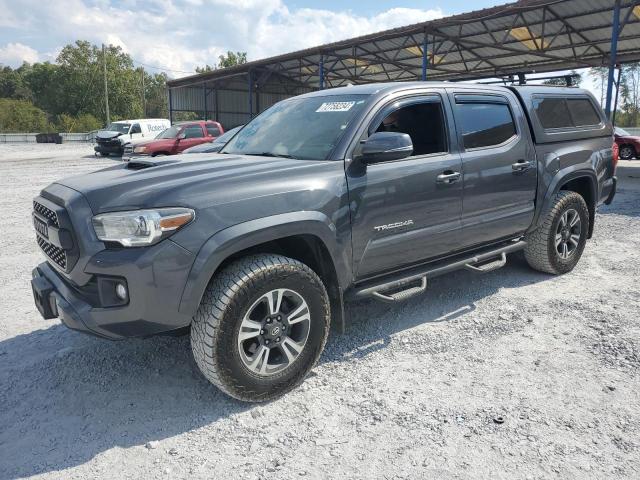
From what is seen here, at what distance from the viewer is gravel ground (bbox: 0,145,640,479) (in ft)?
7.78

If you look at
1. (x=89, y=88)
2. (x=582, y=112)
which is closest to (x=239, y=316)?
(x=582, y=112)

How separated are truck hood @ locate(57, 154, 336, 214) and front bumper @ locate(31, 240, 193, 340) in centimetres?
27

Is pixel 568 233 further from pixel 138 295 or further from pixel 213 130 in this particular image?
pixel 213 130

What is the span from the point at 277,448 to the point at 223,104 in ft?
128

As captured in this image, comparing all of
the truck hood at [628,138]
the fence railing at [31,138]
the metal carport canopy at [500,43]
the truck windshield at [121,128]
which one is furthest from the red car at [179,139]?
the fence railing at [31,138]

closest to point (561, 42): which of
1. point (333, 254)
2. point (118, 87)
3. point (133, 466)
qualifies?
point (333, 254)

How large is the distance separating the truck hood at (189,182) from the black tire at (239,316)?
41 cm

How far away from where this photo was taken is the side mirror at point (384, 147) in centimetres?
307

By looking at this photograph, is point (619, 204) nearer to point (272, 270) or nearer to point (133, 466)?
point (272, 270)

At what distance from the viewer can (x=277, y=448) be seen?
2488 millimetres

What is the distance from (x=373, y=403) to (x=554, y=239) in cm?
304

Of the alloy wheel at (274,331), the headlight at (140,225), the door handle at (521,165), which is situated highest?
the door handle at (521,165)

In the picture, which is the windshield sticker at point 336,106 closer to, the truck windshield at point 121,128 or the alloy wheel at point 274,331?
the alloy wheel at point 274,331

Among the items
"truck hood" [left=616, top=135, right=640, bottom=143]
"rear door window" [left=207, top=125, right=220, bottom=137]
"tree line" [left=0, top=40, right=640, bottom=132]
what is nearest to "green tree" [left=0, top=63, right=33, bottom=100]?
"tree line" [left=0, top=40, right=640, bottom=132]
